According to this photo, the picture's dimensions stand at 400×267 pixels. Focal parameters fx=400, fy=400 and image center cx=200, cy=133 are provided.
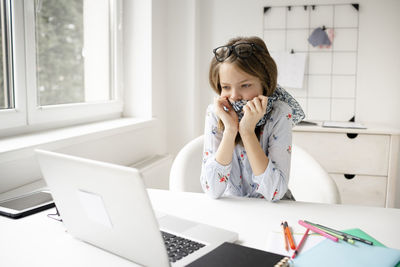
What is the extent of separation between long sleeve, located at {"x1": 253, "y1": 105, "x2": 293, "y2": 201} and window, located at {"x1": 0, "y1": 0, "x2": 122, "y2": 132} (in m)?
0.96

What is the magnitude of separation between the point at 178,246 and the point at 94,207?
0.60 feet

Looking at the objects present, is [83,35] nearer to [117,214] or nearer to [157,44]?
[157,44]

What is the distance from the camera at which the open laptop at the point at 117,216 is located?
0.64 m

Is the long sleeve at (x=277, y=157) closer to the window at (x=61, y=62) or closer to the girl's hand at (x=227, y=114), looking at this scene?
the girl's hand at (x=227, y=114)

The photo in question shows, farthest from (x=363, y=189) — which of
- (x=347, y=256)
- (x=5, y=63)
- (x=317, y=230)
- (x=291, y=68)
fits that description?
(x=5, y=63)

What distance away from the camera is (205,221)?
3.12 feet

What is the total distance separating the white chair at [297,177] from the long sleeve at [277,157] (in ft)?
0.53

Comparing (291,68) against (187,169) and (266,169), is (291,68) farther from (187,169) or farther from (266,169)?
(266,169)

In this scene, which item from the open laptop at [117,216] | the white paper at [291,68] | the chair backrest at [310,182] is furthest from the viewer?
the white paper at [291,68]

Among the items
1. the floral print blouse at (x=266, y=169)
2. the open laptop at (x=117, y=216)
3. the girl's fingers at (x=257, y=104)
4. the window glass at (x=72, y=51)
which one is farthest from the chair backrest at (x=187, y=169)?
the window glass at (x=72, y=51)

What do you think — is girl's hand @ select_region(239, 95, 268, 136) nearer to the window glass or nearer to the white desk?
the white desk

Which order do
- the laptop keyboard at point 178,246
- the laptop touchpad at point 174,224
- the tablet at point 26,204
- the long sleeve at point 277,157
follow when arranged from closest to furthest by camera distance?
1. the laptop keyboard at point 178,246
2. the laptop touchpad at point 174,224
3. the tablet at point 26,204
4. the long sleeve at point 277,157

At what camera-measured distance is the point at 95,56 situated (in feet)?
7.17

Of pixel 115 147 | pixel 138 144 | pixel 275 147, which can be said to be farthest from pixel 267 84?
pixel 138 144
